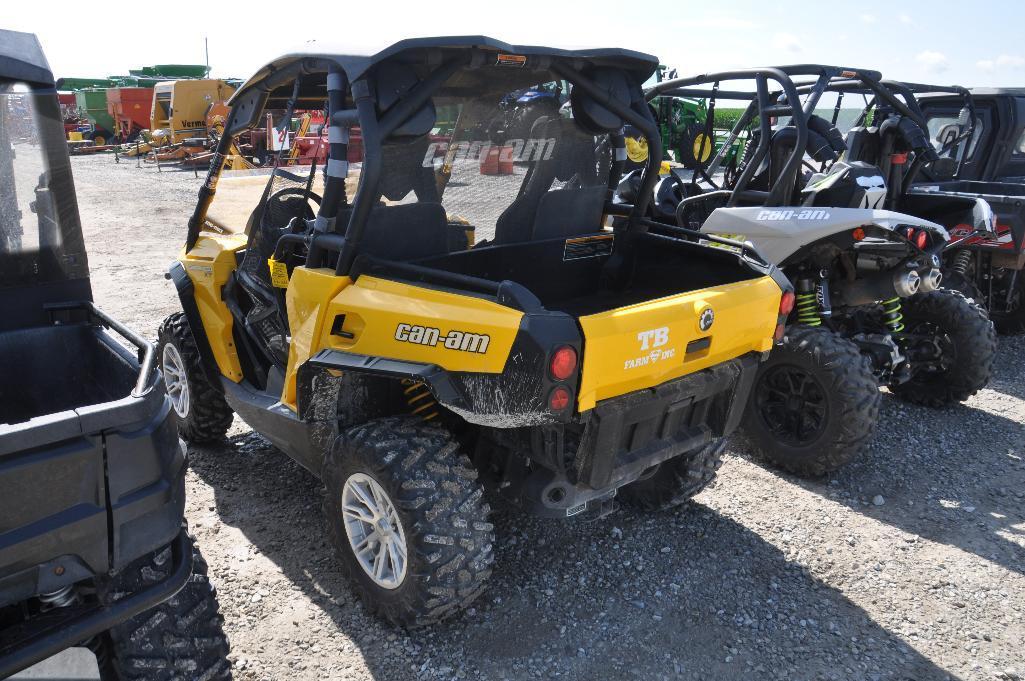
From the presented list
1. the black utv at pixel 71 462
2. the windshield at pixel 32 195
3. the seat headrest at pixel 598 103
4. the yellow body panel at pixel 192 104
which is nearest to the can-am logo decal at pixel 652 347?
the seat headrest at pixel 598 103

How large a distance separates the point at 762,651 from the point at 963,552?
1530 mm

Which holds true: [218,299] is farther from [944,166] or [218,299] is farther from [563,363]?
[944,166]

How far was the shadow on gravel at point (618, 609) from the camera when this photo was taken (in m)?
3.05

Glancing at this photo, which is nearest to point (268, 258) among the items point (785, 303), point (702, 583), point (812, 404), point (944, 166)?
point (785, 303)

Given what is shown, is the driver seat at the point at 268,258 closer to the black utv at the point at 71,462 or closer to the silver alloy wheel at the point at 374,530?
the silver alloy wheel at the point at 374,530

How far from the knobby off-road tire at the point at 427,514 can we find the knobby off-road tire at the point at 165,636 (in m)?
0.79

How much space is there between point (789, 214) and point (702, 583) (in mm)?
2463

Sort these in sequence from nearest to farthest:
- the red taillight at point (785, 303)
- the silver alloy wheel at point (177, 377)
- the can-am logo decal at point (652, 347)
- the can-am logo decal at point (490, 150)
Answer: the can-am logo decal at point (652, 347) → the can-am logo decal at point (490, 150) → the red taillight at point (785, 303) → the silver alloy wheel at point (177, 377)

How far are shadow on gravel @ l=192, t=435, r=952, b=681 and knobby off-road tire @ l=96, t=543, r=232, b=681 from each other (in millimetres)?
812

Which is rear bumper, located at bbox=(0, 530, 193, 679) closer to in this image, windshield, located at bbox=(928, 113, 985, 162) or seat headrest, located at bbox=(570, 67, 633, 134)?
seat headrest, located at bbox=(570, 67, 633, 134)

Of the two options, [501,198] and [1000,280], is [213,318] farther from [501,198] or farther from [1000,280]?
[1000,280]

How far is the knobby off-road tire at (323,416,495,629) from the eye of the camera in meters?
2.90

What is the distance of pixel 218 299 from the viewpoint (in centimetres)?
421

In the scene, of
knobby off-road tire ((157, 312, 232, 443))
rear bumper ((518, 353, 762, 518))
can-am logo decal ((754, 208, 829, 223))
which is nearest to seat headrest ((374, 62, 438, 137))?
rear bumper ((518, 353, 762, 518))
